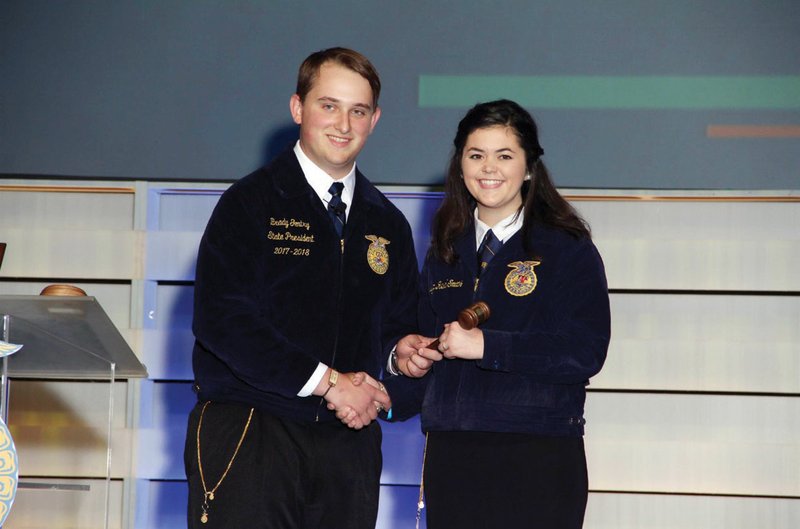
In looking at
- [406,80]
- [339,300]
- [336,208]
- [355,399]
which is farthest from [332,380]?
[406,80]

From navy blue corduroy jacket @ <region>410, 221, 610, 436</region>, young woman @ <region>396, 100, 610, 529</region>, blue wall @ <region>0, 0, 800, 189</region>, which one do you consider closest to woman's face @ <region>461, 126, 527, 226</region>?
young woman @ <region>396, 100, 610, 529</region>

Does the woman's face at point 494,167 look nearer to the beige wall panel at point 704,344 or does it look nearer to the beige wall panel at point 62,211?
the beige wall panel at point 704,344

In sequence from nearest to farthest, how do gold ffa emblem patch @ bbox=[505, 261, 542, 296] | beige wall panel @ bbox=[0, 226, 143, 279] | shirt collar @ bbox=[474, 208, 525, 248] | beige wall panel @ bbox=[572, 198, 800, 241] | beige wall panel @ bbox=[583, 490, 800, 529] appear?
gold ffa emblem patch @ bbox=[505, 261, 542, 296] < shirt collar @ bbox=[474, 208, 525, 248] < beige wall panel @ bbox=[583, 490, 800, 529] < beige wall panel @ bbox=[572, 198, 800, 241] < beige wall panel @ bbox=[0, 226, 143, 279]

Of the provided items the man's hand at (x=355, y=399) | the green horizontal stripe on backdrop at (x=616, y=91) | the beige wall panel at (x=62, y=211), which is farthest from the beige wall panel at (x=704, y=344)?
the beige wall panel at (x=62, y=211)

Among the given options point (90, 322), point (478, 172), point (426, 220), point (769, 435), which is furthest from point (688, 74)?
point (90, 322)

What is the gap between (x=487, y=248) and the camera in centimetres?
252

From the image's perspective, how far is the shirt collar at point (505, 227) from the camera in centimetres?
252

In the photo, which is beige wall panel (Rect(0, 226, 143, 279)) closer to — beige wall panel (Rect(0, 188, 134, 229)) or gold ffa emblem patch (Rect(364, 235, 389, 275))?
beige wall panel (Rect(0, 188, 134, 229))

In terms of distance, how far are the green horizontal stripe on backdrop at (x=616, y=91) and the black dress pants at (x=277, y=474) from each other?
201cm

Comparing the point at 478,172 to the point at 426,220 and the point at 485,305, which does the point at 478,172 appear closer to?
the point at 485,305

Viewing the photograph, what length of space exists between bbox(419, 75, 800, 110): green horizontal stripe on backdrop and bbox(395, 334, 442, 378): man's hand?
1.76 metres

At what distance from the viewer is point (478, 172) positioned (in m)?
2.51

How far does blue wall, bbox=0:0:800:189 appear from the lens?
158 inches

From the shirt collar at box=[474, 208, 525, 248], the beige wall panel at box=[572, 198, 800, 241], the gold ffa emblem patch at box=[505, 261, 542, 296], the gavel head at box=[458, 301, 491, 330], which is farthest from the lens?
the beige wall panel at box=[572, 198, 800, 241]
